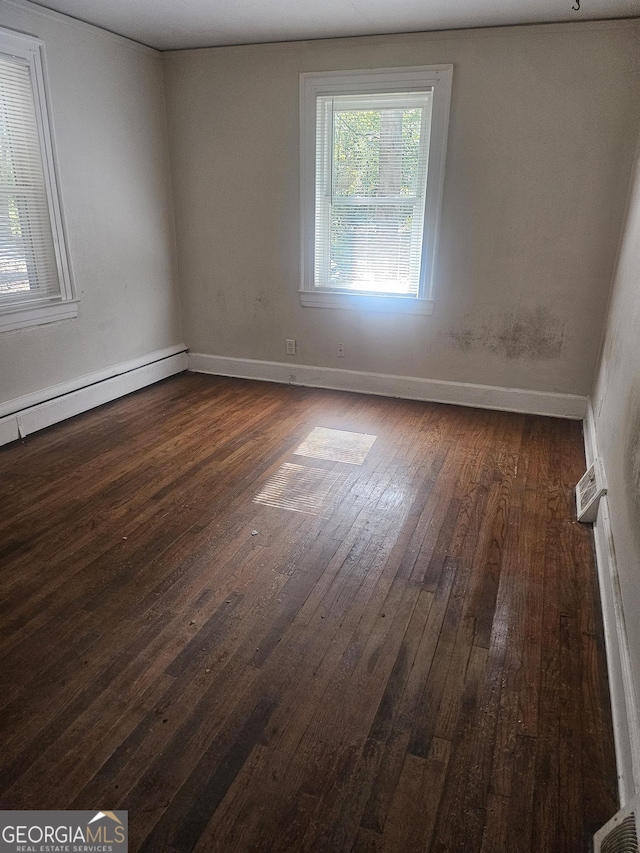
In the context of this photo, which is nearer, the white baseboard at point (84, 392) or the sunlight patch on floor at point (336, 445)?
the sunlight patch on floor at point (336, 445)

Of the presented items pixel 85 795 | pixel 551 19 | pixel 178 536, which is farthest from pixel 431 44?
pixel 85 795

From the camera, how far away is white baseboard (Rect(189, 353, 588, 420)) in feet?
13.6

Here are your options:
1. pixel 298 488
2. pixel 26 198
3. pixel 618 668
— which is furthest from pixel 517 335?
pixel 26 198

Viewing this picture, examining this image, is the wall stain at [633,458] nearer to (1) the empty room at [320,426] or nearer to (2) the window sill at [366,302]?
(1) the empty room at [320,426]

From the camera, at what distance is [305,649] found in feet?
6.37

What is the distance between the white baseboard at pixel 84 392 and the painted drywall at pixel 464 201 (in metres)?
0.48

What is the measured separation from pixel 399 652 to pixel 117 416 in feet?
9.63

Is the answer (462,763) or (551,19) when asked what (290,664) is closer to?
(462,763)

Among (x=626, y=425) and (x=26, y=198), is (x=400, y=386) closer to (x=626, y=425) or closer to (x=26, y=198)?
(x=626, y=425)

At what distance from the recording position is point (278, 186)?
442 cm

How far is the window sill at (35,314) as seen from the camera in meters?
3.47

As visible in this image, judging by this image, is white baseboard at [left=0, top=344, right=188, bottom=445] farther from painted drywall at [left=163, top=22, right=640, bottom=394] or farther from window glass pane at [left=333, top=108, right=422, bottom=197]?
window glass pane at [left=333, top=108, right=422, bottom=197]

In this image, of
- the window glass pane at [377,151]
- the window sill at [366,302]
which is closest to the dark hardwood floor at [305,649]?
the window sill at [366,302]

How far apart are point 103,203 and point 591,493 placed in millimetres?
3801
